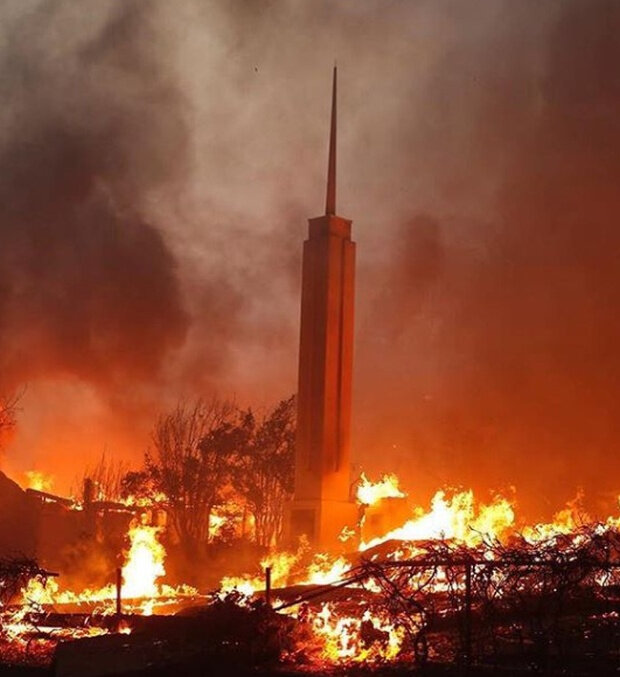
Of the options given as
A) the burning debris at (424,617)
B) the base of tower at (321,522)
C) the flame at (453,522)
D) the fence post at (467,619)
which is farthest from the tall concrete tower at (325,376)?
the fence post at (467,619)

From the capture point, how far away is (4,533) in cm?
4897

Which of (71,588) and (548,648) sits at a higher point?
(71,588)

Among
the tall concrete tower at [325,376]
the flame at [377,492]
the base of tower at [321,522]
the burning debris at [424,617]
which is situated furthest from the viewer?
the flame at [377,492]

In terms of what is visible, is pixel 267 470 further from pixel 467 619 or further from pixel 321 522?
pixel 467 619

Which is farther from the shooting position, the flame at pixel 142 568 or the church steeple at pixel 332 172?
the church steeple at pixel 332 172

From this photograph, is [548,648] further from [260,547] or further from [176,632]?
[260,547]

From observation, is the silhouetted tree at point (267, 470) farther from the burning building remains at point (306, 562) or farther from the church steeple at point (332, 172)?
the church steeple at point (332, 172)

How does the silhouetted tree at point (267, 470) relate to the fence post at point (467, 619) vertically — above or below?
above

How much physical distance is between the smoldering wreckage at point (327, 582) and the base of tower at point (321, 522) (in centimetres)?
6

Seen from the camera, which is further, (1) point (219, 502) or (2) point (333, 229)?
(1) point (219, 502)

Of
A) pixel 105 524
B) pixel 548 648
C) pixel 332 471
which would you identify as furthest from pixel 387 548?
pixel 105 524

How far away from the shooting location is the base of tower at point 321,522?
1501 inches

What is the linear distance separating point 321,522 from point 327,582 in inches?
290

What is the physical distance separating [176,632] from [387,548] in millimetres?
15419
